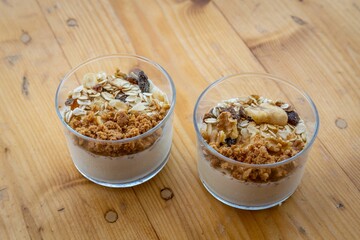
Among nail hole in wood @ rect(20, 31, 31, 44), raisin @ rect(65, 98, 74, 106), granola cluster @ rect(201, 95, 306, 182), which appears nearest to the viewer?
granola cluster @ rect(201, 95, 306, 182)

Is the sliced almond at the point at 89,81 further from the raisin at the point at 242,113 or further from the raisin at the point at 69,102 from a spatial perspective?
the raisin at the point at 242,113

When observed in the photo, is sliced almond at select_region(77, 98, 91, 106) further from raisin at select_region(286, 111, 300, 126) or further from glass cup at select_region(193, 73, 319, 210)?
raisin at select_region(286, 111, 300, 126)

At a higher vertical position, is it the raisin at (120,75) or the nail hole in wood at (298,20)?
the nail hole in wood at (298,20)

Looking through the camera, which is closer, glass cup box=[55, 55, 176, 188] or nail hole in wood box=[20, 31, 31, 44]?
glass cup box=[55, 55, 176, 188]

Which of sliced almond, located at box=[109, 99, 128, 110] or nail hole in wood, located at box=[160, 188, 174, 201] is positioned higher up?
sliced almond, located at box=[109, 99, 128, 110]

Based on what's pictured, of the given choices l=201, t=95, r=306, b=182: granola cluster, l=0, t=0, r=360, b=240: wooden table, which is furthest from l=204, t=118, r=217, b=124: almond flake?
l=0, t=0, r=360, b=240: wooden table

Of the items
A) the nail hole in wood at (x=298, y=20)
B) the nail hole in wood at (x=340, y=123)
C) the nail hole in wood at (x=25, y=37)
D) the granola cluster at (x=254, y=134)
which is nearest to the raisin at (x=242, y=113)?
the granola cluster at (x=254, y=134)

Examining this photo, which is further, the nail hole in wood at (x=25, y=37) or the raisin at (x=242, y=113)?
the nail hole in wood at (x=25, y=37)

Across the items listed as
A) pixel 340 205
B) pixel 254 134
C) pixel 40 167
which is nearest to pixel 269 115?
pixel 254 134
